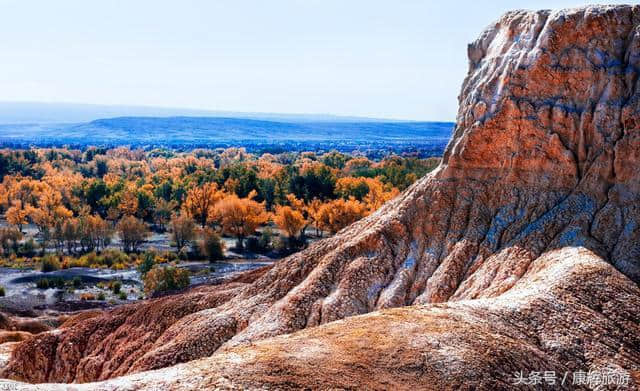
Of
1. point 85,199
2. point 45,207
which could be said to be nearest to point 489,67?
point 45,207

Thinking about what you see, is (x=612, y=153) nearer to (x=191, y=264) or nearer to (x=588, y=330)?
(x=588, y=330)

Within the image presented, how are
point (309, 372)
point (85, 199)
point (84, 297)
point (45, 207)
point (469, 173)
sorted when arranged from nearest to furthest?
point (309, 372) < point (469, 173) < point (84, 297) < point (45, 207) < point (85, 199)

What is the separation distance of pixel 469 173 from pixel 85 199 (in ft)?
272

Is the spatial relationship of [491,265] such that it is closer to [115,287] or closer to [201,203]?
[115,287]

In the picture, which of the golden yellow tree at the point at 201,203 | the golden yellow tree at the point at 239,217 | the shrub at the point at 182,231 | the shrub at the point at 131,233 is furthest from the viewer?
the golden yellow tree at the point at 201,203

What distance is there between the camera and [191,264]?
71875 millimetres

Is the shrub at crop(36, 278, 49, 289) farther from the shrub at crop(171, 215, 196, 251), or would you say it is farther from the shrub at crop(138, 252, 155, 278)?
the shrub at crop(171, 215, 196, 251)

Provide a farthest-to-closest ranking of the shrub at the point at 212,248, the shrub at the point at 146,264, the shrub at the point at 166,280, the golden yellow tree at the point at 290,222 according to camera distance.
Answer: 1. the golden yellow tree at the point at 290,222
2. the shrub at the point at 212,248
3. the shrub at the point at 146,264
4. the shrub at the point at 166,280

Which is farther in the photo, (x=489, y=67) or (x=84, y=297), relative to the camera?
(x=84, y=297)

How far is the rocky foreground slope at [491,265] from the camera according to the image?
60.5ft

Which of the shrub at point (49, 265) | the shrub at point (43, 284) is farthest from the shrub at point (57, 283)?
the shrub at point (49, 265)

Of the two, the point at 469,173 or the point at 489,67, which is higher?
the point at 489,67

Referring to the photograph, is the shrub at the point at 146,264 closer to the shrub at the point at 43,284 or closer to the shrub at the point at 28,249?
the shrub at the point at 43,284

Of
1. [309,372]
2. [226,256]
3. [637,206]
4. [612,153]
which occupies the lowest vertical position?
[226,256]
